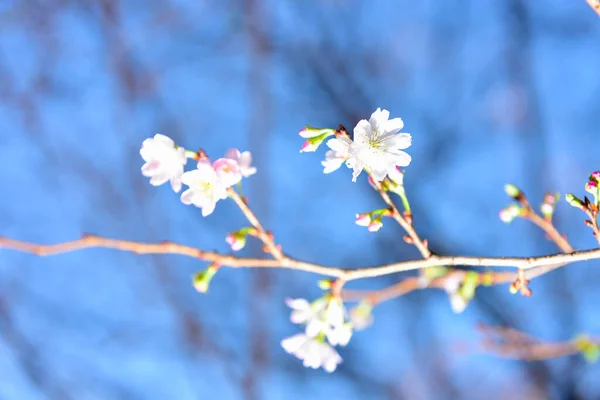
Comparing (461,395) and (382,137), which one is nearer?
(382,137)

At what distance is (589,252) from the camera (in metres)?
0.77

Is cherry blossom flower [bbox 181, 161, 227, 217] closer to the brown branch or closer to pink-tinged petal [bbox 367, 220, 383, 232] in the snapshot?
pink-tinged petal [bbox 367, 220, 383, 232]

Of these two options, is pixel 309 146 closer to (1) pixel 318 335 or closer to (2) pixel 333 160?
(2) pixel 333 160

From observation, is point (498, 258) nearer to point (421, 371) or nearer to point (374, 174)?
point (374, 174)

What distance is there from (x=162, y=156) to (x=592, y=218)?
0.86m

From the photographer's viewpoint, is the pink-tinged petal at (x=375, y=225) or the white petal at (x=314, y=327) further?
the white petal at (x=314, y=327)

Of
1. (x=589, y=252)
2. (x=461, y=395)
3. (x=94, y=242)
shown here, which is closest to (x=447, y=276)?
(x=589, y=252)

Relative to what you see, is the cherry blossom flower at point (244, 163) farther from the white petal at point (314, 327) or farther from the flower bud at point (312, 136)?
the white petal at point (314, 327)

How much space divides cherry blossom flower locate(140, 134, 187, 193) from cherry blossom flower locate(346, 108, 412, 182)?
1.34 ft

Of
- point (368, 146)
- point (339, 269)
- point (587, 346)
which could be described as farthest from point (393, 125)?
point (587, 346)

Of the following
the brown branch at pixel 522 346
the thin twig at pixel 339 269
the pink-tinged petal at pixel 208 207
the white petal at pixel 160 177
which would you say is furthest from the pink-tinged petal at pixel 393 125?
the brown branch at pixel 522 346

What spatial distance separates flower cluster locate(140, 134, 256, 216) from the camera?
104 centimetres

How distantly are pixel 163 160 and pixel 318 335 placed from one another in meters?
0.58

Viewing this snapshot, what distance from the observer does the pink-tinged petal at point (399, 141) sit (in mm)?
1009
